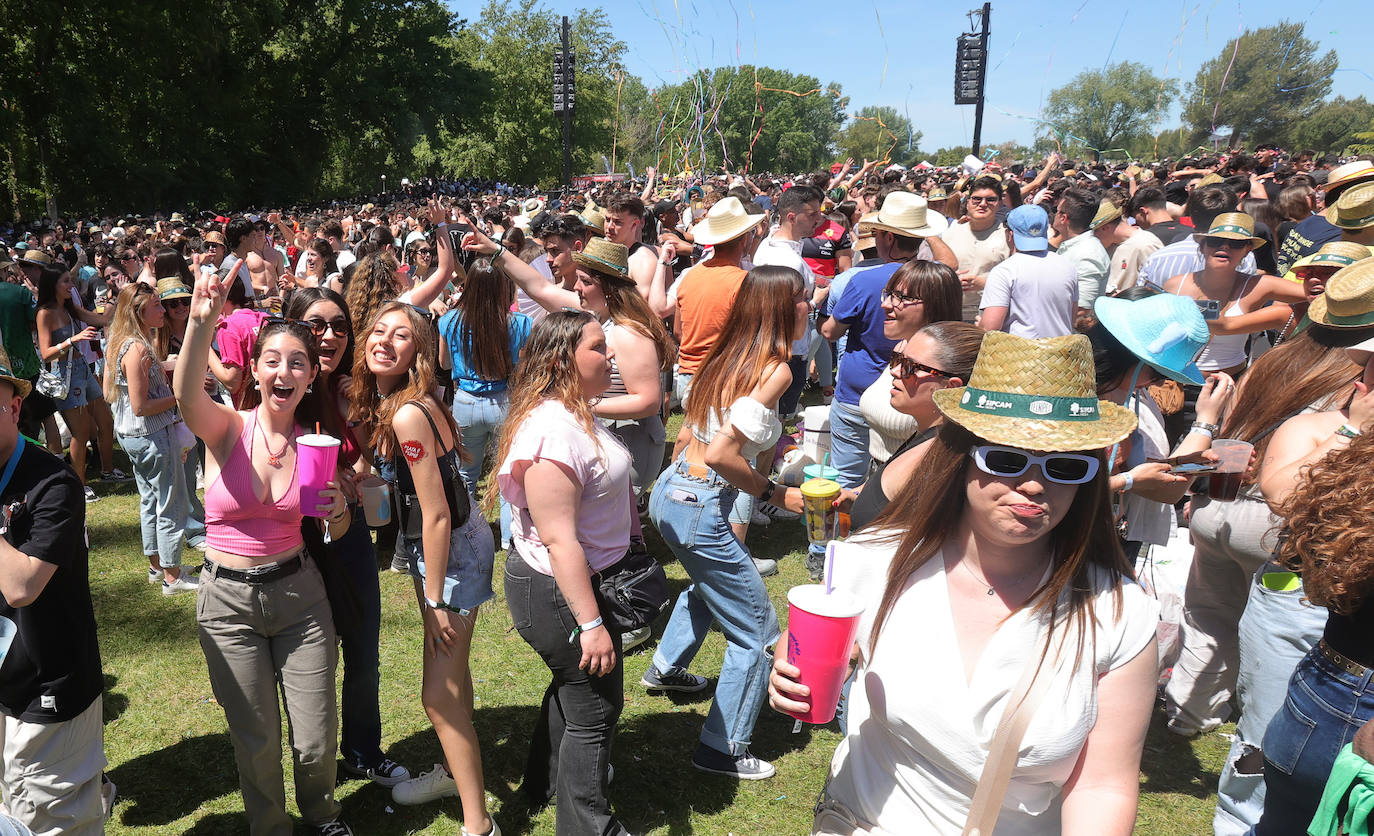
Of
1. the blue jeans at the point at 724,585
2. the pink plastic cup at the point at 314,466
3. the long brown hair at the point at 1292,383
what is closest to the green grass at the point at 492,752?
the blue jeans at the point at 724,585

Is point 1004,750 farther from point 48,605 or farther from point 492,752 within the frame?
point 492,752

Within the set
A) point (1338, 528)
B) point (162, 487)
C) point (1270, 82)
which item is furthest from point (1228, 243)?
point (1270, 82)

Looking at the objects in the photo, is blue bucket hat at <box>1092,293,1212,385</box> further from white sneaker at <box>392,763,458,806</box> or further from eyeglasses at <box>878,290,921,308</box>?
white sneaker at <box>392,763,458,806</box>

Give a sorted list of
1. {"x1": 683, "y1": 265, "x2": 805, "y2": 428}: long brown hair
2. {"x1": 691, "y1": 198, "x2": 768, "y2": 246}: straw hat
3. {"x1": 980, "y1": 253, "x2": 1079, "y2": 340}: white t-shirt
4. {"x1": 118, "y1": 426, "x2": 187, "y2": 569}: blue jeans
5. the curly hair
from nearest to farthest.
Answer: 1. the curly hair
2. {"x1": 683, "y1": 265, "x2": 805, "y2": 428}: long brown hair
3. {"x1": 118, "y1": 426, "x2": 187, "y2": 569}: blue jeans
4. {"x1": 980, "y1": 253, "x2": 1079, "y2": 340}: white t-shirt
5. {"x1": 691, "y1": 198, "x2": 768, "y2": 246}: straw hat

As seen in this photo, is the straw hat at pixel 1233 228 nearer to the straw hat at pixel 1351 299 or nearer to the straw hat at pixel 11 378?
the straw hat at pixel 1351 299

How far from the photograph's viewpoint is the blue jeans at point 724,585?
3436mm

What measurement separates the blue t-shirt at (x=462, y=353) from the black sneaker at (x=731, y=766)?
2.69 metres

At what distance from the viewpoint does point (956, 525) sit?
1911 millimetres

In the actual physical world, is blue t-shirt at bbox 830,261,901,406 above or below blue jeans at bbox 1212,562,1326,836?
above

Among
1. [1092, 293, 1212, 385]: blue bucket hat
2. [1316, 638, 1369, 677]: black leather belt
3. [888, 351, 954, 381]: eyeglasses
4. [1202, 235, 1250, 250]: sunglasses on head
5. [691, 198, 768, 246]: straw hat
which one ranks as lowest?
[1316, 638, 1369, 677]: black leather belt

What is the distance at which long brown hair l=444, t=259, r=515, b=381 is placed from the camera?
508 centimetres

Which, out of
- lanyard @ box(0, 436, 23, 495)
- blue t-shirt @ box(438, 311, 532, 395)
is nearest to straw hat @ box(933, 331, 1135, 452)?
lanyard @ box(0, 436, 23, 495)

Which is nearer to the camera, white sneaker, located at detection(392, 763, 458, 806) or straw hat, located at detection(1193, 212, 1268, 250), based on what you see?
white sneaker, located at detection(392, 763, 458, 806)

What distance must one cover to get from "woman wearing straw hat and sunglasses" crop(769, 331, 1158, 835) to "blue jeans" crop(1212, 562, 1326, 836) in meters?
1.31
